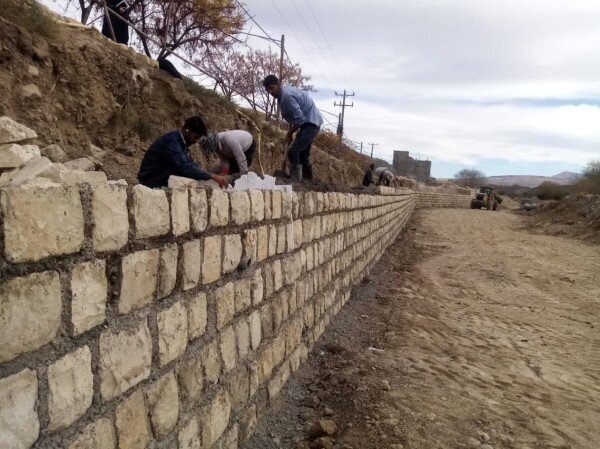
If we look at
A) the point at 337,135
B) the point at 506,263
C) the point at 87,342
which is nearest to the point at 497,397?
the point at 87,342

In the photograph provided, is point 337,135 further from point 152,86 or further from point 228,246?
point 228,246

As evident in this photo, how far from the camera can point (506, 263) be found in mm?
11844

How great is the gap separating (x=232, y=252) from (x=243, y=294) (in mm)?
297

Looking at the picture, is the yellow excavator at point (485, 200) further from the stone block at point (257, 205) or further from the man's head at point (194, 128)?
the stone block at point (257, 205)

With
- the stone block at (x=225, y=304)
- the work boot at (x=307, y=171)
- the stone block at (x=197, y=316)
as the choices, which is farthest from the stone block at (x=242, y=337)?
the work boot at (x=307, y=171)

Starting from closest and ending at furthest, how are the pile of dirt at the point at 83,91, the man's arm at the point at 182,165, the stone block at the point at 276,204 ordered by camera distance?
the stone block at the point at 276,204 < the man's arm at the point at 182,165 < the pile of dirt at the point at 83,91

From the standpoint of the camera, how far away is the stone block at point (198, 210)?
2.22 metres

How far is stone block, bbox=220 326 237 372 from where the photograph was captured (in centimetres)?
254

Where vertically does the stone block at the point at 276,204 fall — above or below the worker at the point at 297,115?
below

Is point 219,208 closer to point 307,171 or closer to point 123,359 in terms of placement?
point 123,359

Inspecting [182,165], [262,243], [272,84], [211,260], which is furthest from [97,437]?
[272,84]

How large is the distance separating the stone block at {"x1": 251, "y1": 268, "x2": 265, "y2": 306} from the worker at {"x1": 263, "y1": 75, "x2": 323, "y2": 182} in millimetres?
3644

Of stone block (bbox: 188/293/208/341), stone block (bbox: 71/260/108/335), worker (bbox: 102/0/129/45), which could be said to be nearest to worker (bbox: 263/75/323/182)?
stone block (bbox: 188/293/208/341)

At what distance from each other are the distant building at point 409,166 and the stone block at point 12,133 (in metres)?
50.2
